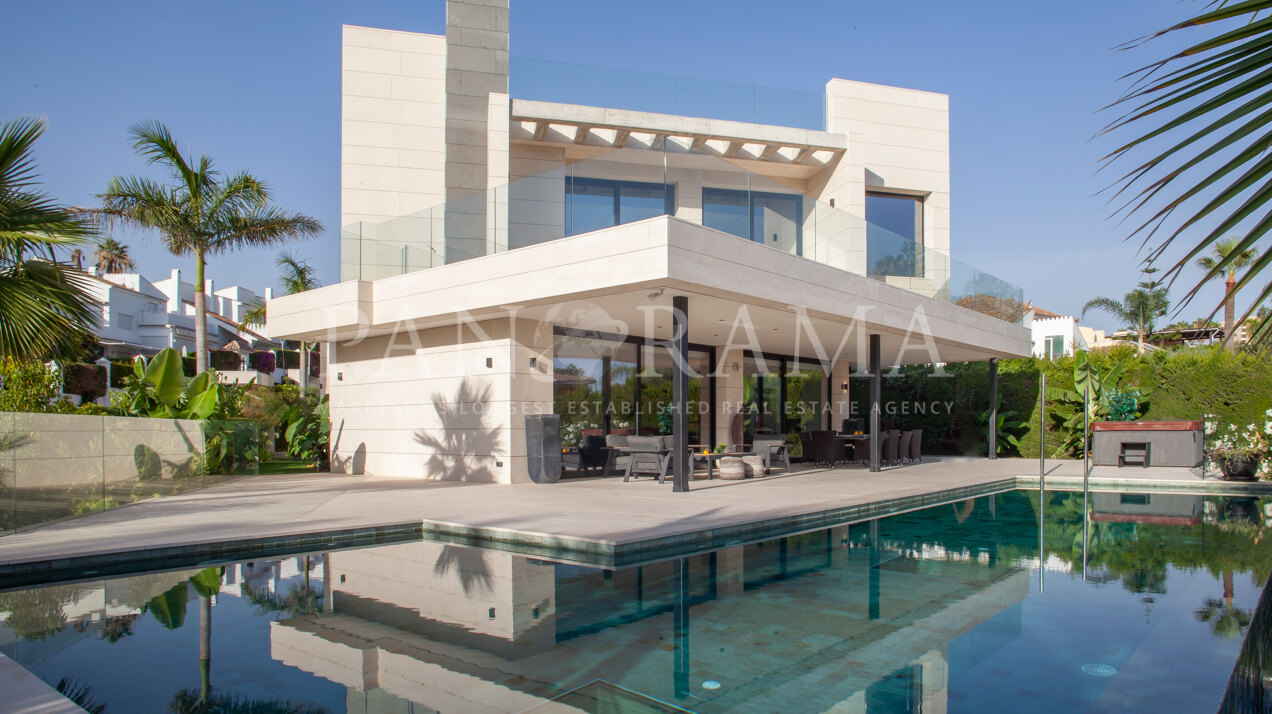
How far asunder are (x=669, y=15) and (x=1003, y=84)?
14228 mm

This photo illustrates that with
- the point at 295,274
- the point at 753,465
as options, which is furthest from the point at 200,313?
the point at 753,465

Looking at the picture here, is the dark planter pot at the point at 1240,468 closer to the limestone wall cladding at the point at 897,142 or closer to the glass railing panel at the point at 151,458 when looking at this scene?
the limestone wall cladding at the point at 897,142

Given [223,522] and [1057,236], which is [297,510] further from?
[1057,236]

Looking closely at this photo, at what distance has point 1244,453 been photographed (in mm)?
13781

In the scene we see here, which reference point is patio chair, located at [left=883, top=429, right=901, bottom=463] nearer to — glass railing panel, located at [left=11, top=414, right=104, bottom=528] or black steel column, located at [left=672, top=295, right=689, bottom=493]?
black steel column, located at [left=672, top=295, right=689, bottom=493]

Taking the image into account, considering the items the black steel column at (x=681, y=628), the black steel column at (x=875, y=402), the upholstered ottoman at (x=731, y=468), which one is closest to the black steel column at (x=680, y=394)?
the upholstered ottoman at (x=731, y=468)

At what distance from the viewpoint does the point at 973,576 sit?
6.71 metres

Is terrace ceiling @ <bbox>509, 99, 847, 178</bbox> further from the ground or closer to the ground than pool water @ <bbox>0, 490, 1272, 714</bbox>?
further from the ground

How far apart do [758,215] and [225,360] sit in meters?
34.7

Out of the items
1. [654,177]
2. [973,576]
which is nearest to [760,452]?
[654,177]

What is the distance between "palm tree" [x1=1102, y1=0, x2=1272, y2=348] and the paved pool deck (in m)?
6.03

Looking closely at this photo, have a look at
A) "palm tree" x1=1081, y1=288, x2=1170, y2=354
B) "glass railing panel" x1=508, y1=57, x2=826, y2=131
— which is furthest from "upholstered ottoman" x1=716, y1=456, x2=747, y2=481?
"palm tree" x1=1081, y1=288, x2=1170, y2=354

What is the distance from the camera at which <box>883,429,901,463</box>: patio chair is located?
17.1 m

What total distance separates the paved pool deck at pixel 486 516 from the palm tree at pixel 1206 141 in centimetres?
603
